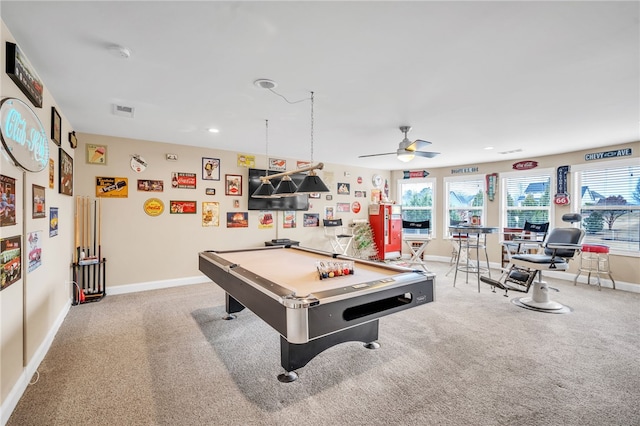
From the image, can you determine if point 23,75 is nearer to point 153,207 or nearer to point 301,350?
point 301,350

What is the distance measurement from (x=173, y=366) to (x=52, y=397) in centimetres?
74

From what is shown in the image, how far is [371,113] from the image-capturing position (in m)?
3.36

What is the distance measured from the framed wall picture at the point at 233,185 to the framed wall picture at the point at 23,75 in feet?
9.47

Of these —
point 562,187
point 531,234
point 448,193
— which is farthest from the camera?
point 448,193

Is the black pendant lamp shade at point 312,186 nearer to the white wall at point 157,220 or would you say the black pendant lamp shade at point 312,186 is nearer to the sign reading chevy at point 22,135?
the sign reading chevy at point 22,135

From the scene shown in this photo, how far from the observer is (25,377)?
2.09m

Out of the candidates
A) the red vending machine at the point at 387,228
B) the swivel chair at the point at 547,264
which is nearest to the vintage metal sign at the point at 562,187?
the swivel chair at the point at 547,264

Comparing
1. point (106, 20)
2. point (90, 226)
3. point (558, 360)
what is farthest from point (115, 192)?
point (558, 360)

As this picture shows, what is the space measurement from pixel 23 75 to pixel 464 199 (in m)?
7.37

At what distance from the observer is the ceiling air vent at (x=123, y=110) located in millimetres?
3168

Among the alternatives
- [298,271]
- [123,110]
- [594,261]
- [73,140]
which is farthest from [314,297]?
[594,261]

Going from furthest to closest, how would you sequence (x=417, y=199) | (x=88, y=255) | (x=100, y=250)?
1. (x=417, y=199)
2. (x=100, y=250)
3. (x=88, y=255)

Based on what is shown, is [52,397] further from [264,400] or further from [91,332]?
[264,400]

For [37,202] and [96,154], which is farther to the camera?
[96,154]
